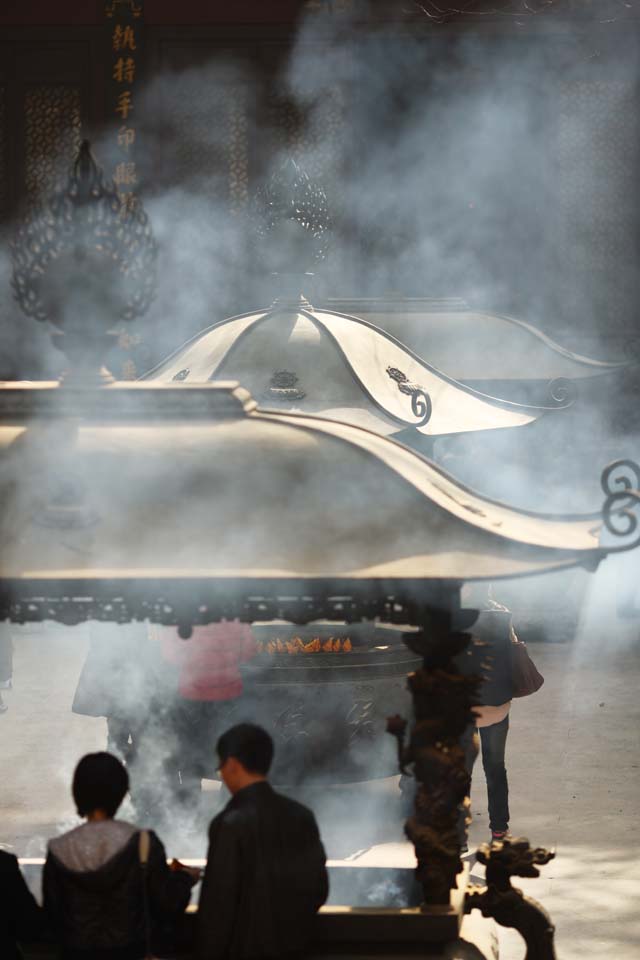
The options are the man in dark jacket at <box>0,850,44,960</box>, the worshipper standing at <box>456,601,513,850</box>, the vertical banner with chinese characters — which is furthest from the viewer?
the vertical banner with chinese characters

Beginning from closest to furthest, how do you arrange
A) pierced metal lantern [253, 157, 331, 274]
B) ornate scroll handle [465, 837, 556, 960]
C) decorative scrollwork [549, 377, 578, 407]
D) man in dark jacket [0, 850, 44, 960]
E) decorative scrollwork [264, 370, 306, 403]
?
man in dark jacket [0, 850, 44, 960]
ornate scroll handle [465, 837, 556, 960]
decorative scrollwork [264, 370, 306, 403]
pierced metal lantern [253, 157, 331, 274]
decorative scrollwork [549, 377, 578, 407]

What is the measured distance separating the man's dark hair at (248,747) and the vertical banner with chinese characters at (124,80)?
29.1 ft

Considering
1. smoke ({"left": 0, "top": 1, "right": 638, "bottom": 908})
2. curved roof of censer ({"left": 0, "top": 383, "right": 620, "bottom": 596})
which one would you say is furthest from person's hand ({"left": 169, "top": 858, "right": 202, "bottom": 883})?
smoke ({"left": 0, "top": 1, "right": 638, "bottom": 908})

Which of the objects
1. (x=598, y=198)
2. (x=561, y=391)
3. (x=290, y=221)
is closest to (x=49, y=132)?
(x=598, y=198)

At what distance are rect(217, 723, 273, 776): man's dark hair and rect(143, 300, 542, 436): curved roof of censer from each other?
299 centimetres

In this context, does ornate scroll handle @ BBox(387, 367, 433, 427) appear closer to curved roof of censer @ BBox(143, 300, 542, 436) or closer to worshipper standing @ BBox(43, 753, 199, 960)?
curved roof of censer @ BBox(143, 300, 542, 436)

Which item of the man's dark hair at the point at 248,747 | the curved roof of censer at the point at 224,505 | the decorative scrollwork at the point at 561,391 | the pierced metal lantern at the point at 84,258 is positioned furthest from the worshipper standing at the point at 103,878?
the decorative scrollwork at the point at 561,391

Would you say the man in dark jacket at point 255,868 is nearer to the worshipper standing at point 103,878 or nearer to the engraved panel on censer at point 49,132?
the worshipper standing at point 103,878

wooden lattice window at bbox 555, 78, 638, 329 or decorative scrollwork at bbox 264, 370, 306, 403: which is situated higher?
wooden lattice window at bbox 555, 78, 638, 329

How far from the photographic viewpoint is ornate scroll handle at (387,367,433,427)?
6805 millimetres

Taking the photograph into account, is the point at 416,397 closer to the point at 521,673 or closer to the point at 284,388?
the point at 284,388

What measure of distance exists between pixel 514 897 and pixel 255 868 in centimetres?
112

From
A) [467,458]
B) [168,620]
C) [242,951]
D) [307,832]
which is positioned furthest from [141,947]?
[467,458]

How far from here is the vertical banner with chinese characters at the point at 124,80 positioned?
1223 centimetres
